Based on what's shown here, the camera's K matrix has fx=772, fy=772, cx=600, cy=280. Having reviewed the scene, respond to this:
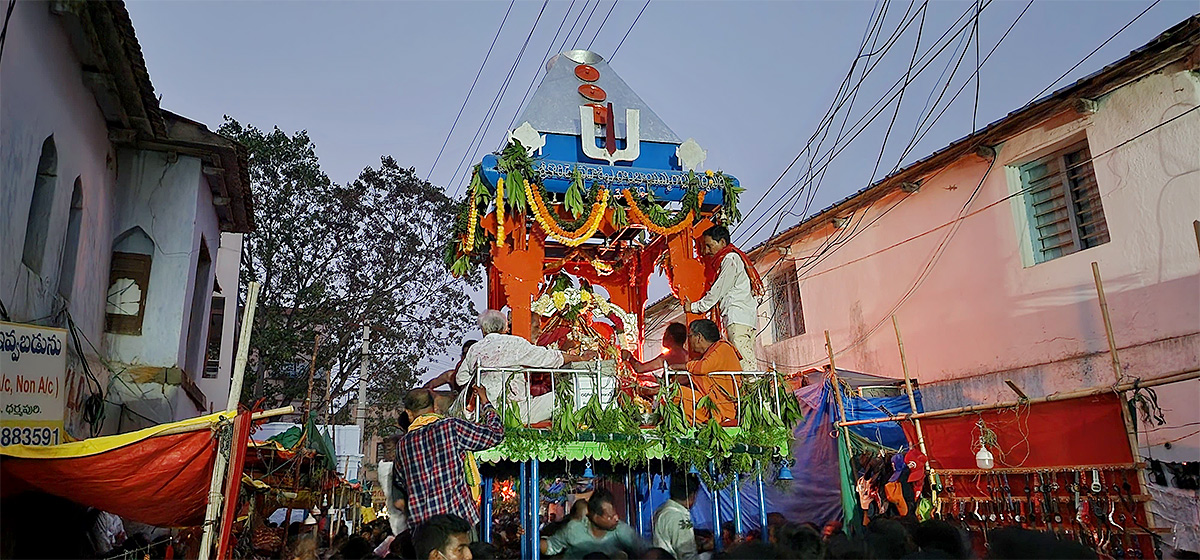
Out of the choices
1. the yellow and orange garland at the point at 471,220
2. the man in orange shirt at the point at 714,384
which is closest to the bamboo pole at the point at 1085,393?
the man in orange shirt at the point at 714,384

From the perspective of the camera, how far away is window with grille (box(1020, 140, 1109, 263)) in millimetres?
12188

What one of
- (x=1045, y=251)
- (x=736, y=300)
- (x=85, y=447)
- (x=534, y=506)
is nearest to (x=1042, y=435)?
(x=736, y=300)

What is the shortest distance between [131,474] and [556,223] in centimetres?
524

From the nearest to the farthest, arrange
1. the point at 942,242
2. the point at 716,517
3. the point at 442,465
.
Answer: the point at 442,465
the point at 716,517
the point at 942,242

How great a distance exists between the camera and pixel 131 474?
6.80m

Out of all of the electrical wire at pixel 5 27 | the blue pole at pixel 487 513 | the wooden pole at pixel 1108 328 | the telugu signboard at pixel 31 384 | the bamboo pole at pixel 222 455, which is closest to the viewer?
the bamboo pole at pixel 222 455

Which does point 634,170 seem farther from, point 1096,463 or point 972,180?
point 972,180

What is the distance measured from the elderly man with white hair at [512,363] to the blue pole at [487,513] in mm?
958

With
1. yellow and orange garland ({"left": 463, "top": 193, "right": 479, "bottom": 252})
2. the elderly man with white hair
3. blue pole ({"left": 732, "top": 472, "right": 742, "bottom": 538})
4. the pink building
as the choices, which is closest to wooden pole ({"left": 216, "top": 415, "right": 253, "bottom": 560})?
the elderly man with white hair

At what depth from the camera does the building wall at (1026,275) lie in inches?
423

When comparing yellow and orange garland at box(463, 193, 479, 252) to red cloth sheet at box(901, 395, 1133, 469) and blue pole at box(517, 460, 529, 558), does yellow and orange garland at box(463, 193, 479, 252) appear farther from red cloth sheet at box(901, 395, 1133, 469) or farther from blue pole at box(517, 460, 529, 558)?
red cloth sheet at box(901, 395, 1133, 469)

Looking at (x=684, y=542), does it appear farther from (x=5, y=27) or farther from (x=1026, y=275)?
(x=1026, y=275)

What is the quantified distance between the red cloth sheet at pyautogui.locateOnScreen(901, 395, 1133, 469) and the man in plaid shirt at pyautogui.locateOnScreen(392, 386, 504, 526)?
20.3ft

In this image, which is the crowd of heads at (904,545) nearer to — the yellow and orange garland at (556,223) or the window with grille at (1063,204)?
the yellow and orange garland at (556,223)
